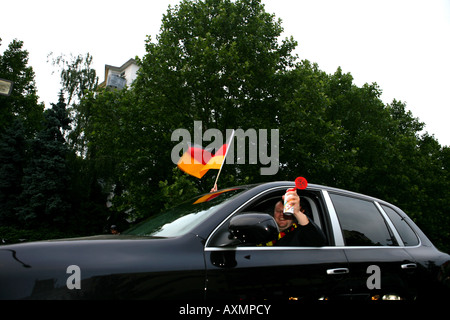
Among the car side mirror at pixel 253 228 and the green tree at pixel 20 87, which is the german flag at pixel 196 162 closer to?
the car side mirror at pixel 253 228

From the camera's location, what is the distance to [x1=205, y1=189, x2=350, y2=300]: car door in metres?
1.98

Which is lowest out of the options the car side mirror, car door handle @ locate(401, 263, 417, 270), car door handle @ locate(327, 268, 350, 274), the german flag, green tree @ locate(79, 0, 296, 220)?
car door handle @ locate(401, 263, 417, 270)

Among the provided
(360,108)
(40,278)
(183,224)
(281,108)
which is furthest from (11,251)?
(360,108)

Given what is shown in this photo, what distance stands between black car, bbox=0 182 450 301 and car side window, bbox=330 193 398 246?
12 mm

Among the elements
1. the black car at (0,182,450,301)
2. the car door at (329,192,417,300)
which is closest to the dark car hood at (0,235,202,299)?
the black car at (0,182,450,301)

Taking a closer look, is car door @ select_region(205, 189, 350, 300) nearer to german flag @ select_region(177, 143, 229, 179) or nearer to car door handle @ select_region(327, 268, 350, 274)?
car door handle @ select_region(327, 268, 350, 274)

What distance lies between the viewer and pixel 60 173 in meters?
23.3

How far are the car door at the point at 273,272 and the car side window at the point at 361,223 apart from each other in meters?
0.35

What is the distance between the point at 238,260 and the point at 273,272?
0.87 feet

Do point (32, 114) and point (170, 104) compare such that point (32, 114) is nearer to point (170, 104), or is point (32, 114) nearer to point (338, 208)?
point (170, 104)

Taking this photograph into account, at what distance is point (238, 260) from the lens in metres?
2.08

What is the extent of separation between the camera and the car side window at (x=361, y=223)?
2818 mm

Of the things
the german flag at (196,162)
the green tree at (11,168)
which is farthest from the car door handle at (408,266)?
the green tree at (11,168)

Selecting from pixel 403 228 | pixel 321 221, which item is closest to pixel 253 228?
pixel 321 221
